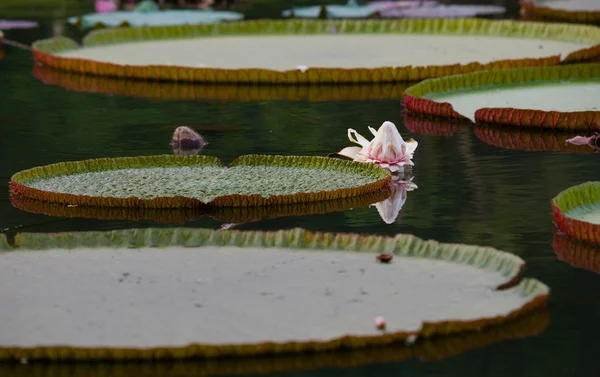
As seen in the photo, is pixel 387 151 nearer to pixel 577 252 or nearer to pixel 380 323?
pixel 577 252

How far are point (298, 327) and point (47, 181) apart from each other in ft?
7.09

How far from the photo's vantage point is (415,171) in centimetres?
586

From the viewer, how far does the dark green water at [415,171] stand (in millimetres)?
3588

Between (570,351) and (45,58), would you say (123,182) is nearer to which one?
(570,351)

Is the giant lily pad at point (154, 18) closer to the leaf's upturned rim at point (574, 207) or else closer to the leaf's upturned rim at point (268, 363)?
the leaf's upturned rim at point (574, 207)

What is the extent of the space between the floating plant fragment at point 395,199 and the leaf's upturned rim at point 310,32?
2.90m

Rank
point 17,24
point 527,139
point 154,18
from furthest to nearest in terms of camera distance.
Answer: point 154,18
point 17,24
point 527,139

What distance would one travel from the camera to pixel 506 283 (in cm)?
398

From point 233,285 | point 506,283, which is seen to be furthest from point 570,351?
point 233,285

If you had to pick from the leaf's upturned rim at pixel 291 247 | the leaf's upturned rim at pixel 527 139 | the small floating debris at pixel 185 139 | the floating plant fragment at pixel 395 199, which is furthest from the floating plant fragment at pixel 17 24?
the leaf's upturned rim at pixel 291 247

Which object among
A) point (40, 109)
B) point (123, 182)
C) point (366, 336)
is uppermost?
point (366, 336)

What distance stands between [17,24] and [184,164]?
6725mm

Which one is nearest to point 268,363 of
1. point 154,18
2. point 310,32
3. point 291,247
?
point 291,247

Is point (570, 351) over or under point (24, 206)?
over
